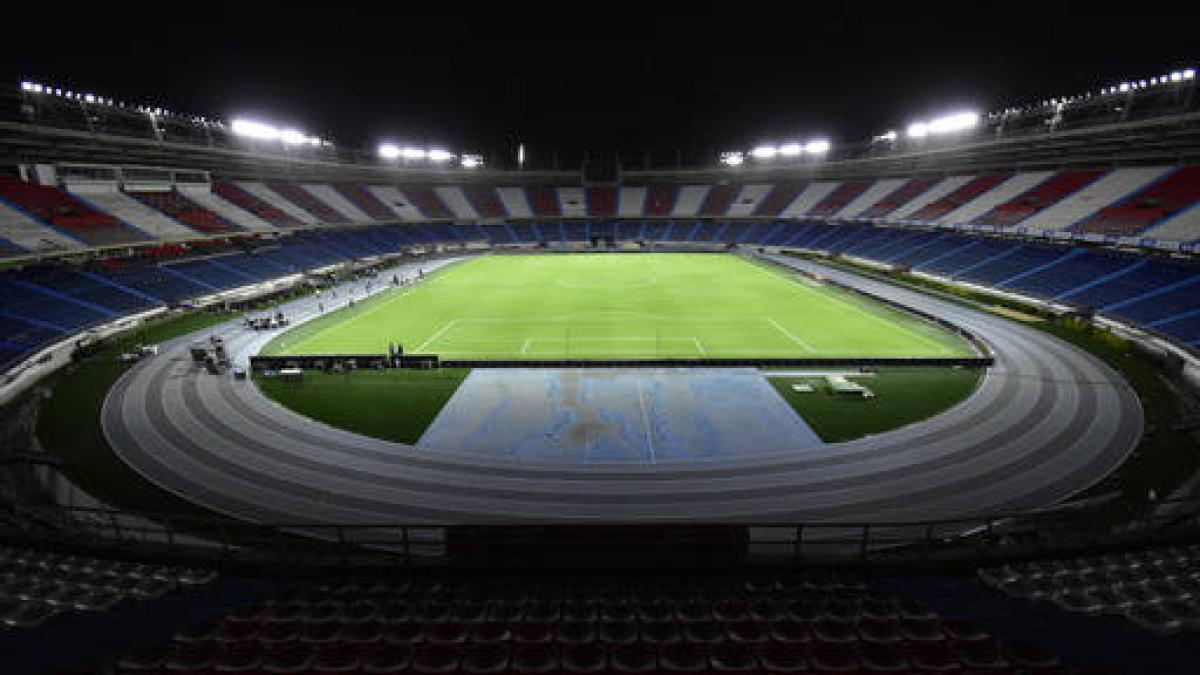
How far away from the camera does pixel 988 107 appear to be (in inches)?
2790

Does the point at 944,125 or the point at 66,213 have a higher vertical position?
the point at 944,125

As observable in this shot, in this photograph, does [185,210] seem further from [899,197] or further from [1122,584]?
[899,197]

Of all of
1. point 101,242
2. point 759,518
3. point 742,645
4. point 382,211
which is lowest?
point 759,518

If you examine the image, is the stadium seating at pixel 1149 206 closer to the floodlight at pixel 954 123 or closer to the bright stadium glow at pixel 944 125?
the floodlight at pixel 954 123

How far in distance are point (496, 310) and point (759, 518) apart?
34.4 metres

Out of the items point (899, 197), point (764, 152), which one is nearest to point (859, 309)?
point (899, 197)

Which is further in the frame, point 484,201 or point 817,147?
point 484,201

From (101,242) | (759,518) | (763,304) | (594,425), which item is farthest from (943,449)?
(101,242)

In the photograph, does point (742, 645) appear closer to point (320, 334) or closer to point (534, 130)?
point (320, 334)

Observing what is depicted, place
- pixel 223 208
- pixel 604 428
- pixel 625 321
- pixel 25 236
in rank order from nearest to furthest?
1. pixel 604 428
2. pixel 25 236
3. pixel 625 321
4. pixel 223 208

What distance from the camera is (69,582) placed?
11555mm

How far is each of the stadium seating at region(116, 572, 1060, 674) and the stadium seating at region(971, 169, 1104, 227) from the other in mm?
61850

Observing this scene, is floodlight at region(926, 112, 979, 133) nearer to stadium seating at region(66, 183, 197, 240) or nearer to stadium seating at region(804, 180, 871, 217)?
stadium seating at region(804, 180, 871, 217)

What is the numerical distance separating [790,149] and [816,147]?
486 cm
